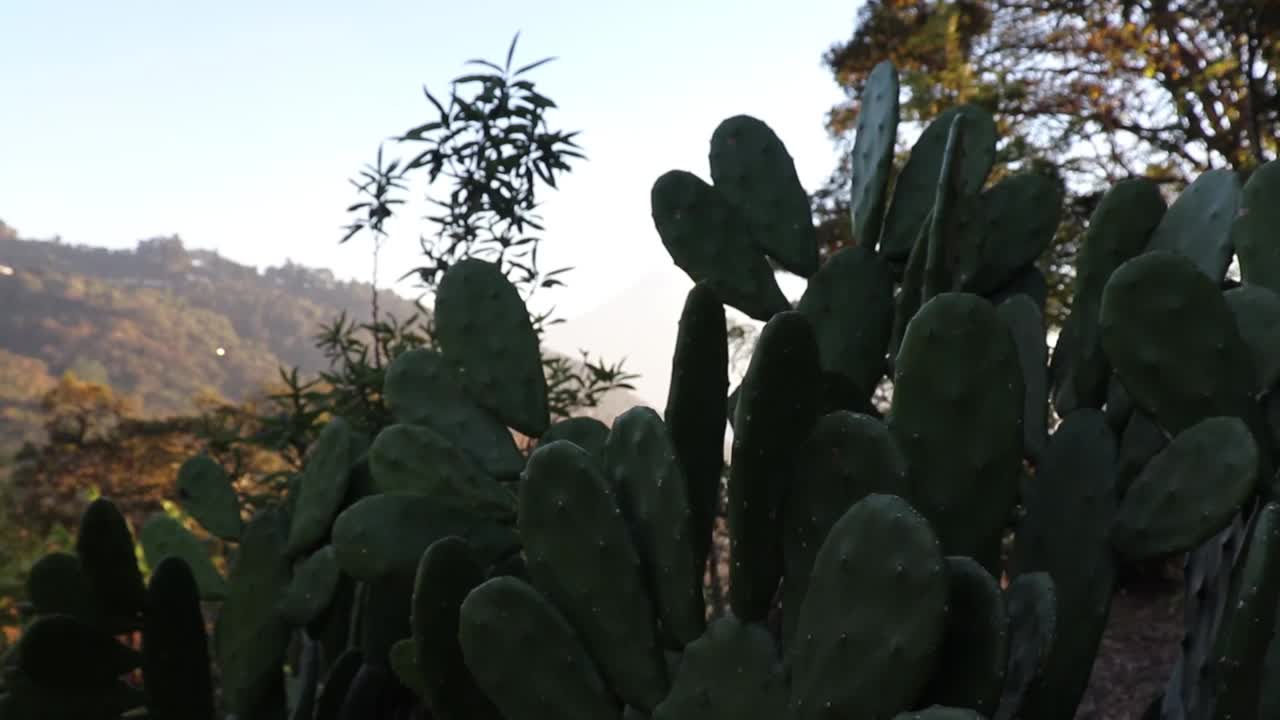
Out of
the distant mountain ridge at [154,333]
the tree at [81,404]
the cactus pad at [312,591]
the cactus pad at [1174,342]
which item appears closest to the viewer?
the cactus pad at [1174,342]

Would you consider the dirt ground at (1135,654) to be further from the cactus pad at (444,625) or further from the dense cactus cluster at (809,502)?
the cactus pad at (444,625)

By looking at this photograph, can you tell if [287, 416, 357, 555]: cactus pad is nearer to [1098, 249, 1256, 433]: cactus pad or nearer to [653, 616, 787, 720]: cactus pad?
[653, 616, 787, 720]: cactus pad

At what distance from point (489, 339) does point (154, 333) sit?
4884cm

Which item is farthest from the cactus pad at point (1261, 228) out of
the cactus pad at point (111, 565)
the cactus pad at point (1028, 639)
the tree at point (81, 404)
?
the tree at point (81, 404)

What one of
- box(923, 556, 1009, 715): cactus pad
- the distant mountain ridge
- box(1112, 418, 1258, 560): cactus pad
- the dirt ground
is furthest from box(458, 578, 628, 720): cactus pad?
the distant mountain ridge

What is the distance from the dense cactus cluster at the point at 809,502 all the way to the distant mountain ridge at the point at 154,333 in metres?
31.8

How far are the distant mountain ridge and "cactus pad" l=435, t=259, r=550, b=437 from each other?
31918mm

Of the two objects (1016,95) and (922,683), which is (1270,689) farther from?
(1016,95)

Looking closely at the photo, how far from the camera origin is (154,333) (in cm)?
4522

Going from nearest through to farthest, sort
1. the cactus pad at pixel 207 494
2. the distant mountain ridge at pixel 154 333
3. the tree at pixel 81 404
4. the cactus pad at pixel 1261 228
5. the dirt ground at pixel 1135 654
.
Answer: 1. the cactus pad at pixel 1261 228
2. the cactus pad at pixel 207 494
3. the dirt ground at pixel 1135 654
4. the tree at pixel 81 404
5. the distant mountain ridge at pixel 154 333

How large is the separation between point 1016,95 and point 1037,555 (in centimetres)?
613

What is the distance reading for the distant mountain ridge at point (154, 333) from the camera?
39438 millimetres

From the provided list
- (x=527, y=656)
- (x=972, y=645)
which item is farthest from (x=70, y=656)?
(x=972, y=645)

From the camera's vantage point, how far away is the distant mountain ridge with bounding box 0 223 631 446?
39438 mm
